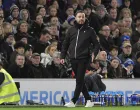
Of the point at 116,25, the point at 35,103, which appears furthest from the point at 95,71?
the point at 116,25

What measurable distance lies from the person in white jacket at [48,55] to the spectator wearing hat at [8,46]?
98 cm

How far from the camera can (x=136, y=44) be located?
2547 cm

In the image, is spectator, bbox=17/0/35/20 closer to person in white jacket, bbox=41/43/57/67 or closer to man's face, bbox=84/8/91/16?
man's face, bbox=84/8/91/16

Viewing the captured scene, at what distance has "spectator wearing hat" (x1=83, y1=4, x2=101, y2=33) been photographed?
25.9m

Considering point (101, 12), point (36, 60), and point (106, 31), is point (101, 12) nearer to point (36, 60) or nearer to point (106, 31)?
point (106, 31)

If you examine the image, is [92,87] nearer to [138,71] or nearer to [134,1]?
[138,71]

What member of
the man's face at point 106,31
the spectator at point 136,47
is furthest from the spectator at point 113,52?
the spectator at point 136,47

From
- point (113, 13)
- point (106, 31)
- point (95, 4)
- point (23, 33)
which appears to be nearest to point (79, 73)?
point (23, 33)

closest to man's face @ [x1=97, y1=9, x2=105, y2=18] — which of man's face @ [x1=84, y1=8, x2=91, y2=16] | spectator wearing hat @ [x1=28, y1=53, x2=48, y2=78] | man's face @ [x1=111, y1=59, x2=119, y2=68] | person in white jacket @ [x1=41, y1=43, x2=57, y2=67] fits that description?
man's face @ [x1=84, y1=8, x2=91, y2=16]

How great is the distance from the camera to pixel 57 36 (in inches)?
969

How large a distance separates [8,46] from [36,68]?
1.17 m

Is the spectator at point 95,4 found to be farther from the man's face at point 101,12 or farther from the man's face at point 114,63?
the man's face at point 114,63

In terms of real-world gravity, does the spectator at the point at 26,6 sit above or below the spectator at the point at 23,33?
above

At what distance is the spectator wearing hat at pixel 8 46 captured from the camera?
22.0 m
